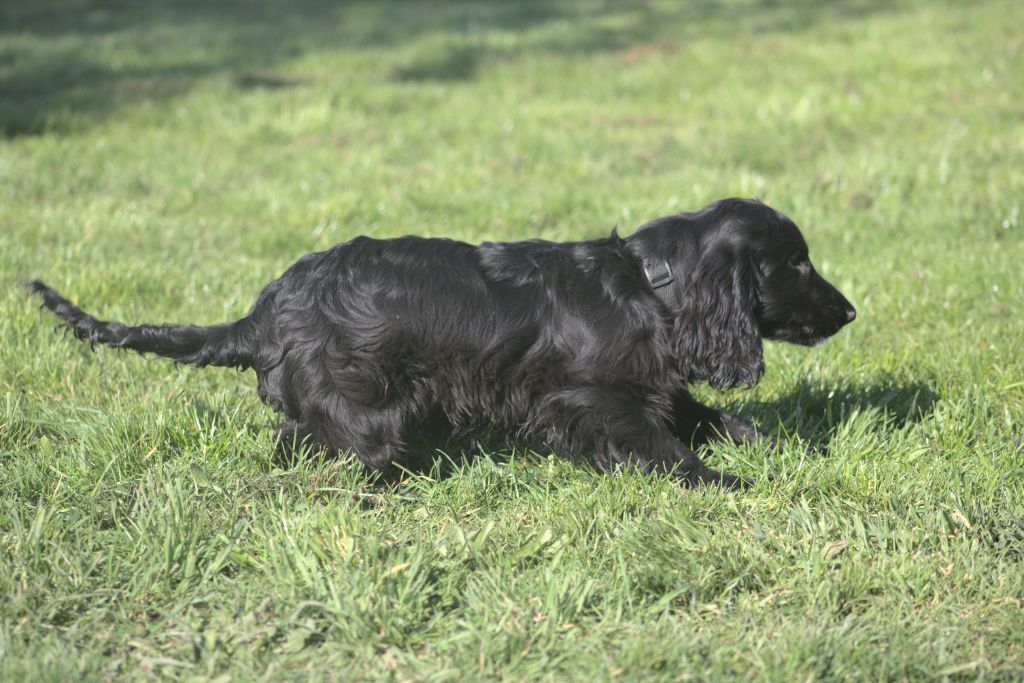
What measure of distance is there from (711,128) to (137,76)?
540 cm

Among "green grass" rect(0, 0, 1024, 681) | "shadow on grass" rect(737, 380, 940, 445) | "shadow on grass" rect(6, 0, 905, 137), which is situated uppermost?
"shadow on grass" rect(6, 0, 905, 137)

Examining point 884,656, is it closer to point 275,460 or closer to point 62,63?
point 275,460

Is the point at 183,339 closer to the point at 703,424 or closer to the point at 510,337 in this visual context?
the point at 510,337

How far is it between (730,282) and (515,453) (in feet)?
3.25

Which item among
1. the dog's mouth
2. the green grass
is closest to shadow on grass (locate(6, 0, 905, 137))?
the green grass

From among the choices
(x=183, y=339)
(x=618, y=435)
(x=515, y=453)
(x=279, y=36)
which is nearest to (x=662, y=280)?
(x=618, y=435)

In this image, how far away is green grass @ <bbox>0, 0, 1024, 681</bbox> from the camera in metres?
2.70

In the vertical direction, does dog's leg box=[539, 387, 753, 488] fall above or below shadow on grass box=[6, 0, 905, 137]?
below

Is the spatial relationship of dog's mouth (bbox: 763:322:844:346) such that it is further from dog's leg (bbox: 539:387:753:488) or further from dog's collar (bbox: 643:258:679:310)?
dog's leg (bbox: 539:387:753:488)

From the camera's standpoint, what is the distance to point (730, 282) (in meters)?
3.60

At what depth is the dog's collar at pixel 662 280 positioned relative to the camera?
3627 millimetres

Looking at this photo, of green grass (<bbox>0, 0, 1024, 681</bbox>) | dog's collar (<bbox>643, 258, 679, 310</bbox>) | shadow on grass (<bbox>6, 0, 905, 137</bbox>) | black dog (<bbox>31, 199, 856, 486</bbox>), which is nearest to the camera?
green grass (<bbox>0, 0, 1024, 681</bbox>)

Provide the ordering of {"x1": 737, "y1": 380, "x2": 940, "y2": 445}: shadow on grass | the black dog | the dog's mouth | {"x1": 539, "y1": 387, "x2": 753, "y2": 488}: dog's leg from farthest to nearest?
{"x1": 737, "y1": 380, "x2": 940, "y2": 445}: shadow on grass < the dog's mouth < {"x1": 539, "y1": 387, "x2": 753, "y2": 488}: dog's leg < the black dog

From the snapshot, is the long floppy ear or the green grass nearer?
the green grass
